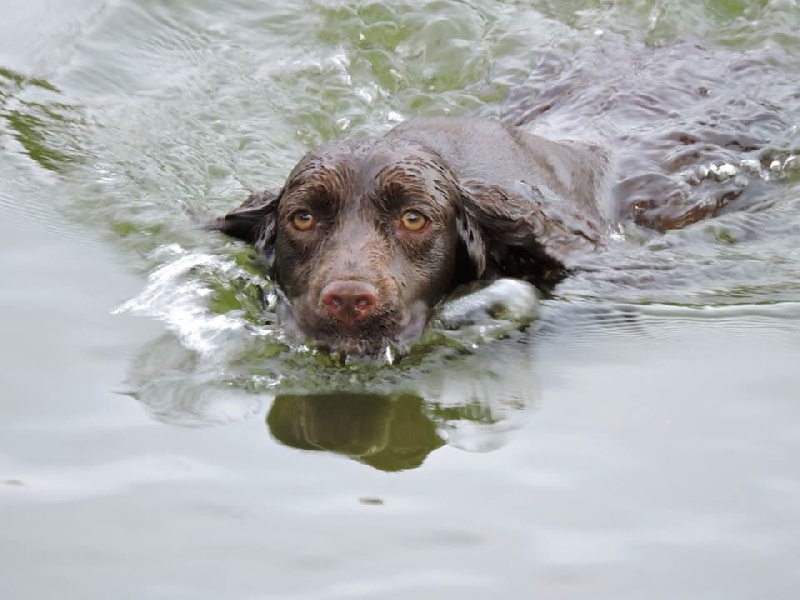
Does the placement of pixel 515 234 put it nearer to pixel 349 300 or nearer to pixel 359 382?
pixel 349 300

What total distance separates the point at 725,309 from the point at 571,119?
9.23 feet

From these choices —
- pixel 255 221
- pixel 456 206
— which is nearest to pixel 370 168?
pixel 456 206

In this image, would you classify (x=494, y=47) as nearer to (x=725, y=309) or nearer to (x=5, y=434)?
(x=725, y=309)

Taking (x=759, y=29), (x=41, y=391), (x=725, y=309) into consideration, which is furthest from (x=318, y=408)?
(x=759, y=29)

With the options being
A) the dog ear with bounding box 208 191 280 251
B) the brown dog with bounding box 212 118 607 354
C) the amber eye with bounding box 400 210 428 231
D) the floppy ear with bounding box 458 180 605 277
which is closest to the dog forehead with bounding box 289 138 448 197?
the brown dog with bounding box 212 118 607 354

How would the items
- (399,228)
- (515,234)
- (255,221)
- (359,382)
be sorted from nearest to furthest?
(359,382)
(399,228)
(515,234)
(255,221)

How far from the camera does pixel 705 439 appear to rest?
5023 mm

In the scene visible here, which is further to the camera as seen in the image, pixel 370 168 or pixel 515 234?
pixel 515 234

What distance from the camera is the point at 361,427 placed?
5320mm

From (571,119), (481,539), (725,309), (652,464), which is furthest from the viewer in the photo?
(571,119)

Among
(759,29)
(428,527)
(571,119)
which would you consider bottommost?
(428,527)

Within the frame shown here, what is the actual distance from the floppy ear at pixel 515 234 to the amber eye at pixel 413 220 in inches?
14.0

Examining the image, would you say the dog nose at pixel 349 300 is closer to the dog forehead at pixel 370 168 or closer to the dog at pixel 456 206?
the dog at pixel 456 206

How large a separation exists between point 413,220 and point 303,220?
0.52 m
